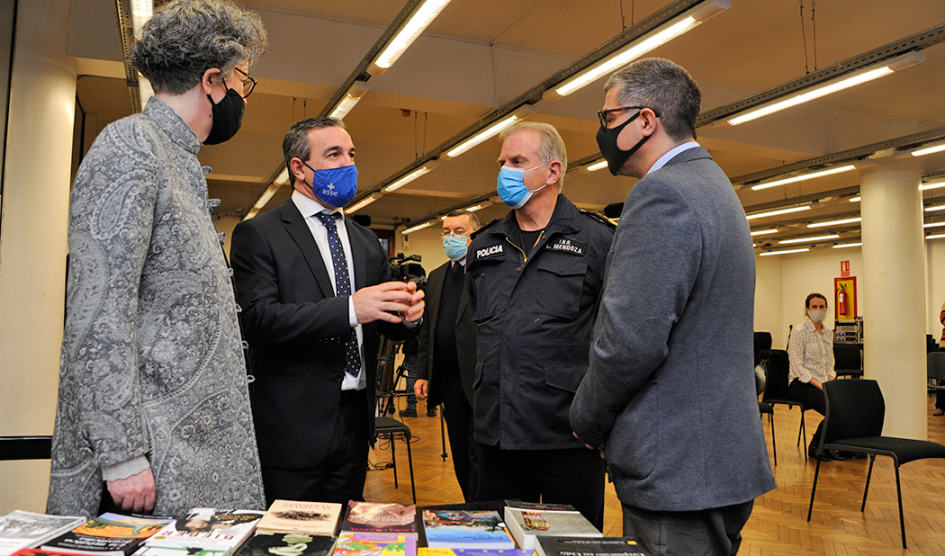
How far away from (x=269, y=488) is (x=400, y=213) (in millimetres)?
11567

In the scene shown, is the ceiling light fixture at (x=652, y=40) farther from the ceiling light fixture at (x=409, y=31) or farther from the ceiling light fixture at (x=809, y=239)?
the ceiling light fixture at (x=809, y=239)

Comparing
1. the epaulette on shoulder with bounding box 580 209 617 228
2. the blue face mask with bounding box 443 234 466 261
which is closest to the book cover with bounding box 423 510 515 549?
the epaulette on shoulder with bounding box 580 209 617 228

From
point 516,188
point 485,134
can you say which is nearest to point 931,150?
point 485,134

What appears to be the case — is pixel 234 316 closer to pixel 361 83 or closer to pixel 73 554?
pixel 73 554

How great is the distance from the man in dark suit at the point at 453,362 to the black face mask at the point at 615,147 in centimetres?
128

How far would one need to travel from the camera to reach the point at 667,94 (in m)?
1.44

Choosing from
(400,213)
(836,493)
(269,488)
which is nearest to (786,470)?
(836,493)

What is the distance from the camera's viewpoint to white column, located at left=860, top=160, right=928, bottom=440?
23.3 ft

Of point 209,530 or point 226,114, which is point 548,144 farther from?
point 209,530

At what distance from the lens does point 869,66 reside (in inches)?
169

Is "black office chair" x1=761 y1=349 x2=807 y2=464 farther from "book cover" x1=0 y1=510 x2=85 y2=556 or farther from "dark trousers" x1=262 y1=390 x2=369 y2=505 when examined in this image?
"book cover" x1=0 y1=510 x2=85 y2=556

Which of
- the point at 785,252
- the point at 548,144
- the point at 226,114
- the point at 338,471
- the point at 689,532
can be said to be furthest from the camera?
the point at 785,252

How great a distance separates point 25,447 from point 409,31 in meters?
3.42

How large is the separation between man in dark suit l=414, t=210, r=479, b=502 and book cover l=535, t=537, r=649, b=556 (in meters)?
1.74
